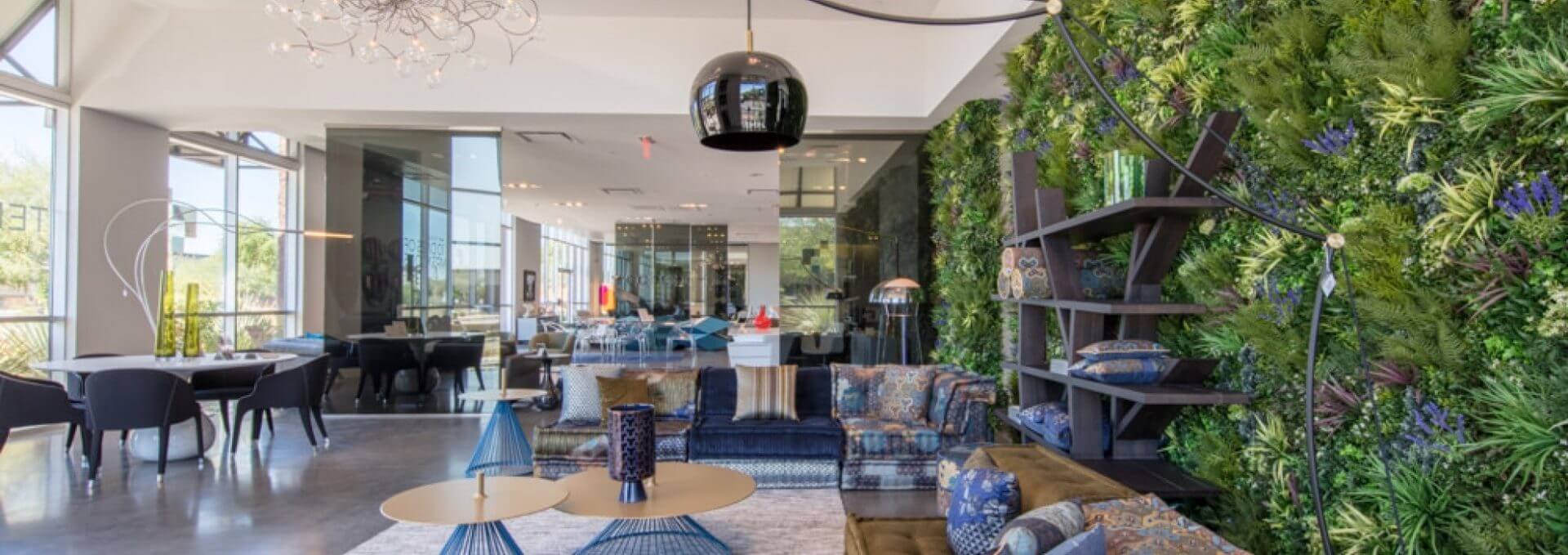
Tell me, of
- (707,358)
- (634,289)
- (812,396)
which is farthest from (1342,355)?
(634,289)

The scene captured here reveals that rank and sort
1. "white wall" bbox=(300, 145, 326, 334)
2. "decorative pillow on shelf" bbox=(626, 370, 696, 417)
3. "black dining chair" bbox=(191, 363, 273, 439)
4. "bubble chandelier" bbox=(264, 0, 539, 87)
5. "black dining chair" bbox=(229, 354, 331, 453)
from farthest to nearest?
"white wall" bbox=(300, 145, 326, 334)
"black dining chair" bbox=(191, 363, 273, 439)
"bubble chandelier" bbox=(264, 0, 539, 87)
"black dining chair" bbox=(229, 354, 331, 453)
"decorative pillow on shelf" bbox=(626, 370, 696, 417)

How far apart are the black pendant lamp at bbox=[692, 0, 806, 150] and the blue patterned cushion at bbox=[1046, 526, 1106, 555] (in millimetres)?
1467

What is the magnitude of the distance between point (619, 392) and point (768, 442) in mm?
1090

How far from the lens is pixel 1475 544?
1.61 m

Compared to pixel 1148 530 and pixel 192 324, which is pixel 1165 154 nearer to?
pixel 1148 530

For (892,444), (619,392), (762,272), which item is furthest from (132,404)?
(762,272)

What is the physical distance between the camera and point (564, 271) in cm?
1852

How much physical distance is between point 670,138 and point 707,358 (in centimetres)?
670

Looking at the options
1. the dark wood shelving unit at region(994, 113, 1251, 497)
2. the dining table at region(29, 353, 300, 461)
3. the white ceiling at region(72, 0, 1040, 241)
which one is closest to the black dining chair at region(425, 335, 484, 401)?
the dining table at region(29, 353, 300, 461)

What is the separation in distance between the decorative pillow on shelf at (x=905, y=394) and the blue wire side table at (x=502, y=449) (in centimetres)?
236

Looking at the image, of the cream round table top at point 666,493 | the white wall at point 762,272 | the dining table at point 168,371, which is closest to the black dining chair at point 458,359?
the dining table at point 168,371

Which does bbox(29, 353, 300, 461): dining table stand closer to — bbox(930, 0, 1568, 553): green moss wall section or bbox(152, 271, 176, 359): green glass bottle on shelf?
bbox(152, 271, 176, 359): green glass bottle on shelf

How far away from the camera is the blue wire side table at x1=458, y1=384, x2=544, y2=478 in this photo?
5.07 metres

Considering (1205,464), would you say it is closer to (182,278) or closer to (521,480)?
(521,480)
